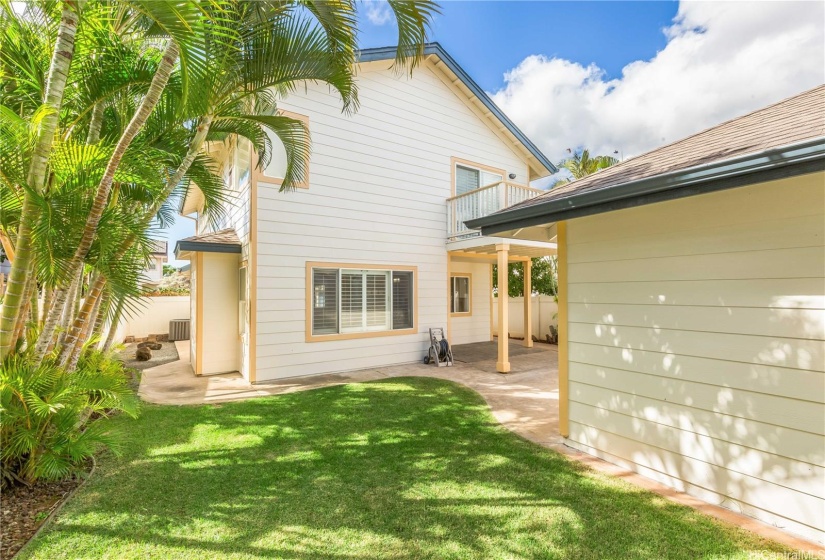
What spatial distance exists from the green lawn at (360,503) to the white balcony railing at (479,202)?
224 inches

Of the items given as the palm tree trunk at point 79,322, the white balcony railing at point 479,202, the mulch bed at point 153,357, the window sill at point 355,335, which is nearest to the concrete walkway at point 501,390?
the mulch bed at point 153,357

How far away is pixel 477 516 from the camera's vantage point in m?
2.84

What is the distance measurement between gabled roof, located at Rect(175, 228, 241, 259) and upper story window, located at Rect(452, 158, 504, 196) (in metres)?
5.57

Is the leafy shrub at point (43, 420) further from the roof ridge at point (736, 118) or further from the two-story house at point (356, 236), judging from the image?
the roof ridge at point (736, 118)

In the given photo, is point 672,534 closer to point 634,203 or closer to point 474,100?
point 634,203

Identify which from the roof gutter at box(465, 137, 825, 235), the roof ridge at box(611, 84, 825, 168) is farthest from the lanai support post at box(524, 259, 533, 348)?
the roof gutter at box(465, 137, 825, 235)

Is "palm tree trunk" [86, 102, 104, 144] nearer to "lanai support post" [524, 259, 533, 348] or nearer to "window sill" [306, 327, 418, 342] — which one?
"window sill" [306, 327, 418, 342]

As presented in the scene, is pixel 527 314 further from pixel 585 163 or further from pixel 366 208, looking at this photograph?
pixel 585 163

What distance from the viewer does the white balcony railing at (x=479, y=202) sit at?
9.01 m

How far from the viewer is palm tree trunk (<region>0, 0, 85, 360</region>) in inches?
105

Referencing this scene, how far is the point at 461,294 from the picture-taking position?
1234 cm

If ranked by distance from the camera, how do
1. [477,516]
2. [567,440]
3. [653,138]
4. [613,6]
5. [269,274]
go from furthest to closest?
[653,138]
[269,274]
[613,6]
[567,440]
[477,516]

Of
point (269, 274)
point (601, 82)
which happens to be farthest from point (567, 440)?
point (601, 82)

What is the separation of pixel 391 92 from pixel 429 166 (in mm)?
1946
